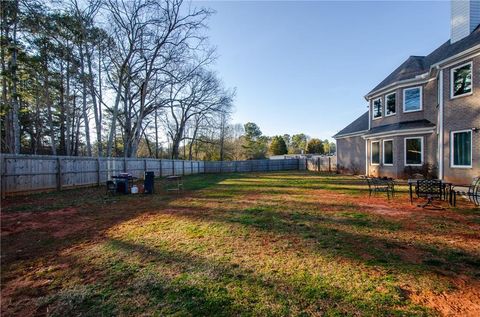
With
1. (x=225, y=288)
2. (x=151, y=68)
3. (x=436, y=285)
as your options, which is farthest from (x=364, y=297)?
(x=151, y=68)

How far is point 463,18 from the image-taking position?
11.6 meters

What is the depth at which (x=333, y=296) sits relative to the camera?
2527 mm

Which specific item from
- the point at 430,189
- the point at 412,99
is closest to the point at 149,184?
the point at 430,189

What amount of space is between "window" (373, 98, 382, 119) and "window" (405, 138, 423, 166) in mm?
3609

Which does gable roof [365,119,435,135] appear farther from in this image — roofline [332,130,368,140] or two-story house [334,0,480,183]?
roofline [332,130,368,140]

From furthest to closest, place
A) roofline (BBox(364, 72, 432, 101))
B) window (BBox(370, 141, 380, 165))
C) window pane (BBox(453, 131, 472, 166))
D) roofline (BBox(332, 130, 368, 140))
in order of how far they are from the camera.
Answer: roofline (BBox(332, 130, 368, 140)), window (BBox(370, 141, 380, 165)), roofline (BBox(364, 72, 432, 101)), window pane (BBox(453, 131, 472, 166))

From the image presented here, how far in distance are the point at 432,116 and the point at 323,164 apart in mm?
13838

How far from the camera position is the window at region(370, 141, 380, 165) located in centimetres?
1619

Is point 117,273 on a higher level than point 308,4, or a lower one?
lower

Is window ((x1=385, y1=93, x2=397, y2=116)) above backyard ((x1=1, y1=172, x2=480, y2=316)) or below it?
above

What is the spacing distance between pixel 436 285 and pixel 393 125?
48.2 feet

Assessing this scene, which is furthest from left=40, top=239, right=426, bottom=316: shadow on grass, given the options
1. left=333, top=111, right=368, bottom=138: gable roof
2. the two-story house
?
left=333, top=111, right=368, bottom=138: gable roof

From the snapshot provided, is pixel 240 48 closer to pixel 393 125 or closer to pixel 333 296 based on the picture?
pixel 393 125

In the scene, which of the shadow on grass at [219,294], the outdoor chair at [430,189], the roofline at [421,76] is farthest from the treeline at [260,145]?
the shadow on grass at [219,294]
